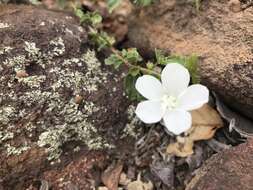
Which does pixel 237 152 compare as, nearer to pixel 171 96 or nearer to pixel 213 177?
pixel 213 177

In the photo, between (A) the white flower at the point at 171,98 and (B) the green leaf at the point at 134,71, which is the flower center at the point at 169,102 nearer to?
(A) the white flower at the point at 171,98

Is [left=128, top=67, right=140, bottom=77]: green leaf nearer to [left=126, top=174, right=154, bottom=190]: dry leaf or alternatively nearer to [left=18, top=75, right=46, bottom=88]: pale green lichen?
[left=18, top=75, right=46, bottom=88]: pale green lichen

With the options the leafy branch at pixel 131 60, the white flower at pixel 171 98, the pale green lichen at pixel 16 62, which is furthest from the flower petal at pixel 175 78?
the pale green lichen at pixel 16 62

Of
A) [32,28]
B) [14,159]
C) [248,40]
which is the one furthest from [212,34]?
[14,159]

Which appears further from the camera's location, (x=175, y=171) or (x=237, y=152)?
(x=175, y=171)

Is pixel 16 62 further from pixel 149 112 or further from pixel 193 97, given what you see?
pixel 193 97

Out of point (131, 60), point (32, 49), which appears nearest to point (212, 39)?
point (131, 60)
